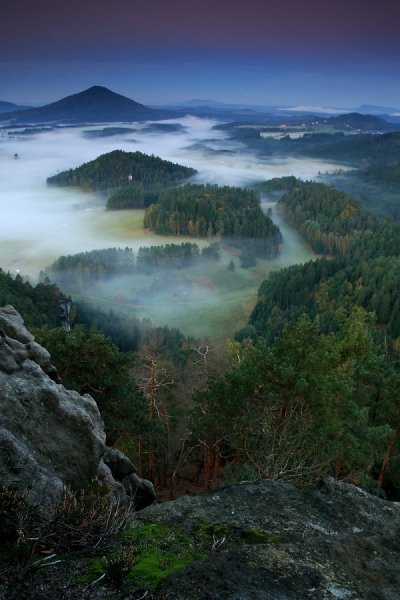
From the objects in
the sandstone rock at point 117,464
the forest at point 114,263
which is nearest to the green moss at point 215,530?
the sandstone rock at point 117,464

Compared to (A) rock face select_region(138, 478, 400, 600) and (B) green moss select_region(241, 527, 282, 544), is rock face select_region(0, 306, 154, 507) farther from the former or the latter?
(B) green moss select_region(241, 527, 282, 544)

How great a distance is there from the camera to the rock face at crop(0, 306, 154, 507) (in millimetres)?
13117

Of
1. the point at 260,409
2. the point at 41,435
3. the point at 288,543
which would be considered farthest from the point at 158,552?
the point at 260,409

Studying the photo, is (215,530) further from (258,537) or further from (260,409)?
(260,409)

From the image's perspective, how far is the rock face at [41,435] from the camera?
13.1 m

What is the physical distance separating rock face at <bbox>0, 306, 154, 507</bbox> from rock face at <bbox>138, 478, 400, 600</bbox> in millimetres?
2920

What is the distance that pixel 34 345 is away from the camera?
21.0 m

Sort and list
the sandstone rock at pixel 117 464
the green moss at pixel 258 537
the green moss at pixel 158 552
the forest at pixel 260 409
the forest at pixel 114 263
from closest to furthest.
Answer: the green moss at pixel 158 552 < the green moss at pixel 258 537 < the sandstone rock at pixel 117 464 < the forest at pixel 260 409 < the forest at pixel 114 263

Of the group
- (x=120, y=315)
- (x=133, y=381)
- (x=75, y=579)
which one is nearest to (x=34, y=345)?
(x=133, y=381)

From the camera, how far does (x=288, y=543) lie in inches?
500

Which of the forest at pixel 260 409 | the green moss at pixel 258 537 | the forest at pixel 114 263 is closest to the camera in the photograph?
the green moss at pixel 258 537

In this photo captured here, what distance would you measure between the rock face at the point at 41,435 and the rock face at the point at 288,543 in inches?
115

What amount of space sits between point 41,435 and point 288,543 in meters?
8.80

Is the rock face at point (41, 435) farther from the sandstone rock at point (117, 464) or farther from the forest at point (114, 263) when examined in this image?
the forest at point (114, 263)
